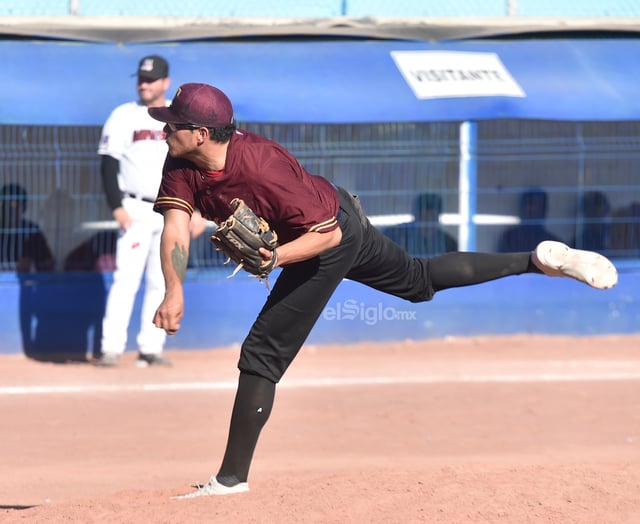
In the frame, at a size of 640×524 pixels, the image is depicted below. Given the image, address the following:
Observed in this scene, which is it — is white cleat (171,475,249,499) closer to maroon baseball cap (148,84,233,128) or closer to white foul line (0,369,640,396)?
maroon baseball cap (148,84,233,128)

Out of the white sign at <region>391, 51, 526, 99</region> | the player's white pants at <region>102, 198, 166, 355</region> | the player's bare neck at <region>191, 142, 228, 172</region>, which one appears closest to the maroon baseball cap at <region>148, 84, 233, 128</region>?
the player's bare neck at <region>191, 142, 228, 172</region>

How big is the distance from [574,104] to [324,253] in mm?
6971

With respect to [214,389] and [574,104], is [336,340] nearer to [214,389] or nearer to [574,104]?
[214,389]

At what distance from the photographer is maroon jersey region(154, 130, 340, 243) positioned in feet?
16.5

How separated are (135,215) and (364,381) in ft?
7.70

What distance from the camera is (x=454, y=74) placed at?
11.6 metres

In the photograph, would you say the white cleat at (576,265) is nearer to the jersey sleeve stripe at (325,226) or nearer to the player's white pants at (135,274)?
the jersey sleeve stripe at (325,226)

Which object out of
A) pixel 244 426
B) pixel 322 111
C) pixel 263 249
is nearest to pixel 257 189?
pixel 263 249

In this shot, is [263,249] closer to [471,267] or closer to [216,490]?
[216,490]

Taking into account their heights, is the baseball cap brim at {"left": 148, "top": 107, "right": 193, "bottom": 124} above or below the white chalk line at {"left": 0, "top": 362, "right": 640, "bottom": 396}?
above

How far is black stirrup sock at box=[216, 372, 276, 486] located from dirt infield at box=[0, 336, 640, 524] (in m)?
0.14

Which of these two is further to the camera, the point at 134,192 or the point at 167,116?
the point at 134,192

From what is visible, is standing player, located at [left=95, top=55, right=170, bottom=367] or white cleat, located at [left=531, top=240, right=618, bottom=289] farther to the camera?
standing player, located at [left=95, top=55, right=170, bottom=367]

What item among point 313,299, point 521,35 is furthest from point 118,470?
point 521,35
